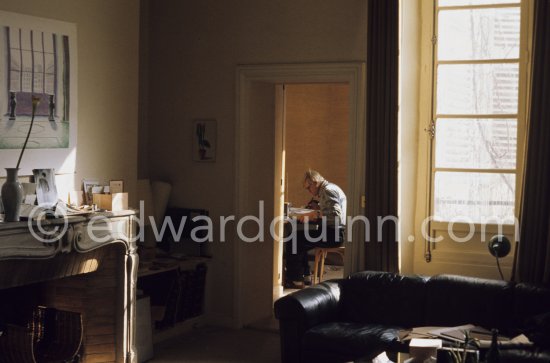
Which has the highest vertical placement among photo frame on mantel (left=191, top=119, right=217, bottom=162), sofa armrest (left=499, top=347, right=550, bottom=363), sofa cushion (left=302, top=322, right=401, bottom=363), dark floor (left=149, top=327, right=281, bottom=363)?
photo frame on mantel (left=191, top=119, right=217, bottom=162)

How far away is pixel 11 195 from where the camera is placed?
4.94 m

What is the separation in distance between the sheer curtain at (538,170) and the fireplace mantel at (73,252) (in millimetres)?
2985

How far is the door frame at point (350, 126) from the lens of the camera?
6746mm

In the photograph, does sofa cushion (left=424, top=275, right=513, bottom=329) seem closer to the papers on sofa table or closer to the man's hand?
the papers on sofa table

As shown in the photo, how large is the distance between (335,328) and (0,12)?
3171 millimetres

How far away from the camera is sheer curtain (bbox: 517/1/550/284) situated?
231 inches

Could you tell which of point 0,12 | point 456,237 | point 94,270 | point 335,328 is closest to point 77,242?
point 94,270

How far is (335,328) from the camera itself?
19.0 ft

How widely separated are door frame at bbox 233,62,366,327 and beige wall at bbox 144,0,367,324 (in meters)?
0.07

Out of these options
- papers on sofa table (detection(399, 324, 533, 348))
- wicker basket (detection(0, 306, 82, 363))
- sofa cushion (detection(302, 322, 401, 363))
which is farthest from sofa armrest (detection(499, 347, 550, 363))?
wicker basket (detection(0, 306, 82, 363))

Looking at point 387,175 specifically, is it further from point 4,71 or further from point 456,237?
point 4,71

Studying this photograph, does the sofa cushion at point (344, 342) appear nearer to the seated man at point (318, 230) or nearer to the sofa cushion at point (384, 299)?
the sofa cushion at point (384, 299)

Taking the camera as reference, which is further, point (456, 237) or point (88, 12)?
point (456, 237)

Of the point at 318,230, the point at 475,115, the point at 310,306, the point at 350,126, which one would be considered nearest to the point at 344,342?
the point at 310,306
